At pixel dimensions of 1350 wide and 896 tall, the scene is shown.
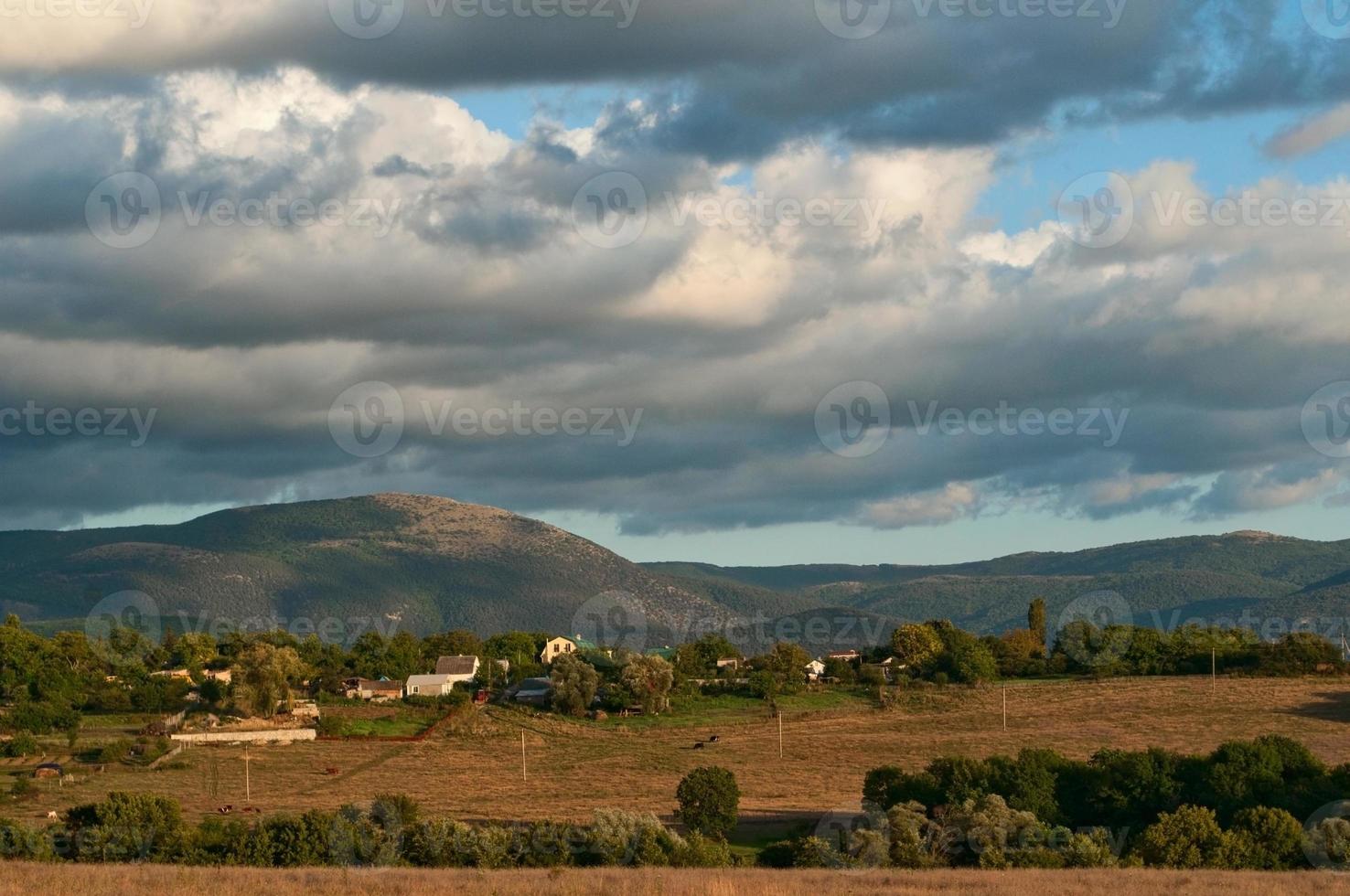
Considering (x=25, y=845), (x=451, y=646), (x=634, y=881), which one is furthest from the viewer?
(x=451, y=646)

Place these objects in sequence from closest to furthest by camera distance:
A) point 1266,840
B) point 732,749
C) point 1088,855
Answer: point 1088,855
point 1266,840
point 732,749

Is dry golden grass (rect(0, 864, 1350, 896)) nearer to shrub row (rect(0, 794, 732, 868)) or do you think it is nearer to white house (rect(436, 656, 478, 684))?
shrub row (rect(0, 794, 732, 868))

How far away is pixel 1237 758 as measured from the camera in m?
60.4

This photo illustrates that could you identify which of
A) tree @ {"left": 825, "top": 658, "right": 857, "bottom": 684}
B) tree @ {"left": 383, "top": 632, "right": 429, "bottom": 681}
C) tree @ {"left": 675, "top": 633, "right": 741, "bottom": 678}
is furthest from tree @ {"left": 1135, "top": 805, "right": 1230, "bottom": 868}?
tree @ {"left": 383, "top": 632, "right": 429, "bottom": 681}

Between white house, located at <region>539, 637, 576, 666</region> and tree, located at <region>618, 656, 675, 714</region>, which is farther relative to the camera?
white house, located at <region>539, 637, 576, 666</region>

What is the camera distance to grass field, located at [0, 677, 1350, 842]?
7194 cm

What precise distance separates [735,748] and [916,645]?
4137cm

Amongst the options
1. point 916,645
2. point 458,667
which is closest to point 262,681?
point 458,667

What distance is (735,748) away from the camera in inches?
3679

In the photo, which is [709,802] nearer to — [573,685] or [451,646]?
[573,685]

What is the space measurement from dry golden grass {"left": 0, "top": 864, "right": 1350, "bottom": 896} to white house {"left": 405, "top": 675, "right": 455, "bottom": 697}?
7916 centimetres

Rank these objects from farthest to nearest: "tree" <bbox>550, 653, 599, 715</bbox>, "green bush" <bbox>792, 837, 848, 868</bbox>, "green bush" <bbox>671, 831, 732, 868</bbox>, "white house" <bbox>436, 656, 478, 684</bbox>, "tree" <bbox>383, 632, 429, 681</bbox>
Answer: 1. "tree" <bbox>383, 632, 429, 681</bbox>
2. "white house" <bbox>436, 656, 478, 684</bbox>
3. "tree" <bbox>550, 653, 599, 715</bbox>
4. "green bush" <bbox>792, 837, 848, 868</bbox>
5. "green bush" <bbox>671, 831, 732, 868</bbox>

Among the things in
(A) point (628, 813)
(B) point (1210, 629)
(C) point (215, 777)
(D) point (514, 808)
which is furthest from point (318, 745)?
(B) point (1210, 629)

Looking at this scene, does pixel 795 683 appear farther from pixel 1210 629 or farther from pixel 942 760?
pixel 942 760
